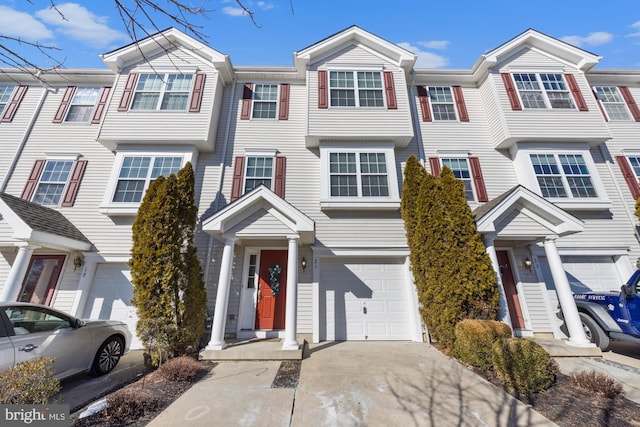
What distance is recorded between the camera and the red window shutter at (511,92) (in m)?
8.84

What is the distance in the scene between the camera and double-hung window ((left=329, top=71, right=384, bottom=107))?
8.93 meters

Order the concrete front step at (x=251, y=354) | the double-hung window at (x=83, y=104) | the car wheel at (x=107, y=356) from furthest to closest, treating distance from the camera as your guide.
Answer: the double-hung window at (x=83, y=104) < the concrete front step at (x=251, y=354) < the car wheel at (x=107, y=356)

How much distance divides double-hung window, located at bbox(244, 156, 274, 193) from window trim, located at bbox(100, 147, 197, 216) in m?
1.82

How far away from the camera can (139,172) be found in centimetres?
805

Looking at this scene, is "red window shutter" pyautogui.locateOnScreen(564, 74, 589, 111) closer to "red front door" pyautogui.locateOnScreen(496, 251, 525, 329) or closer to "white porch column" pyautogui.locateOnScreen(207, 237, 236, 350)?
"red front door" pyautogui.locateOnScreen(496, 251, 525, 329)

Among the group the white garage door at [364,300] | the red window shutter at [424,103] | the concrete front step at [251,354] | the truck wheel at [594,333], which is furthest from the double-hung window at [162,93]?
→ the truck wheel at [594,333]

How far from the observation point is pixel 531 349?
431 centimetres

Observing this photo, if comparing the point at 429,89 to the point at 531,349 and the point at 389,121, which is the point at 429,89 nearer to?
the point at 389,121

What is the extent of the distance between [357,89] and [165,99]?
692 cm

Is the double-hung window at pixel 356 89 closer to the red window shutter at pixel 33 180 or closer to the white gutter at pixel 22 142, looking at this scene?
the red window shutter at pixel 33 180

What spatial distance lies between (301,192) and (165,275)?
4.46 m

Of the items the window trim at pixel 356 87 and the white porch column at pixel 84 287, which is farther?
the window trim at pixel 356 87

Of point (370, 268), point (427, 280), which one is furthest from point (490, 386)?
point (370, 268)

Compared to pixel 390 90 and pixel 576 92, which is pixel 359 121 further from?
pixel 576 92
